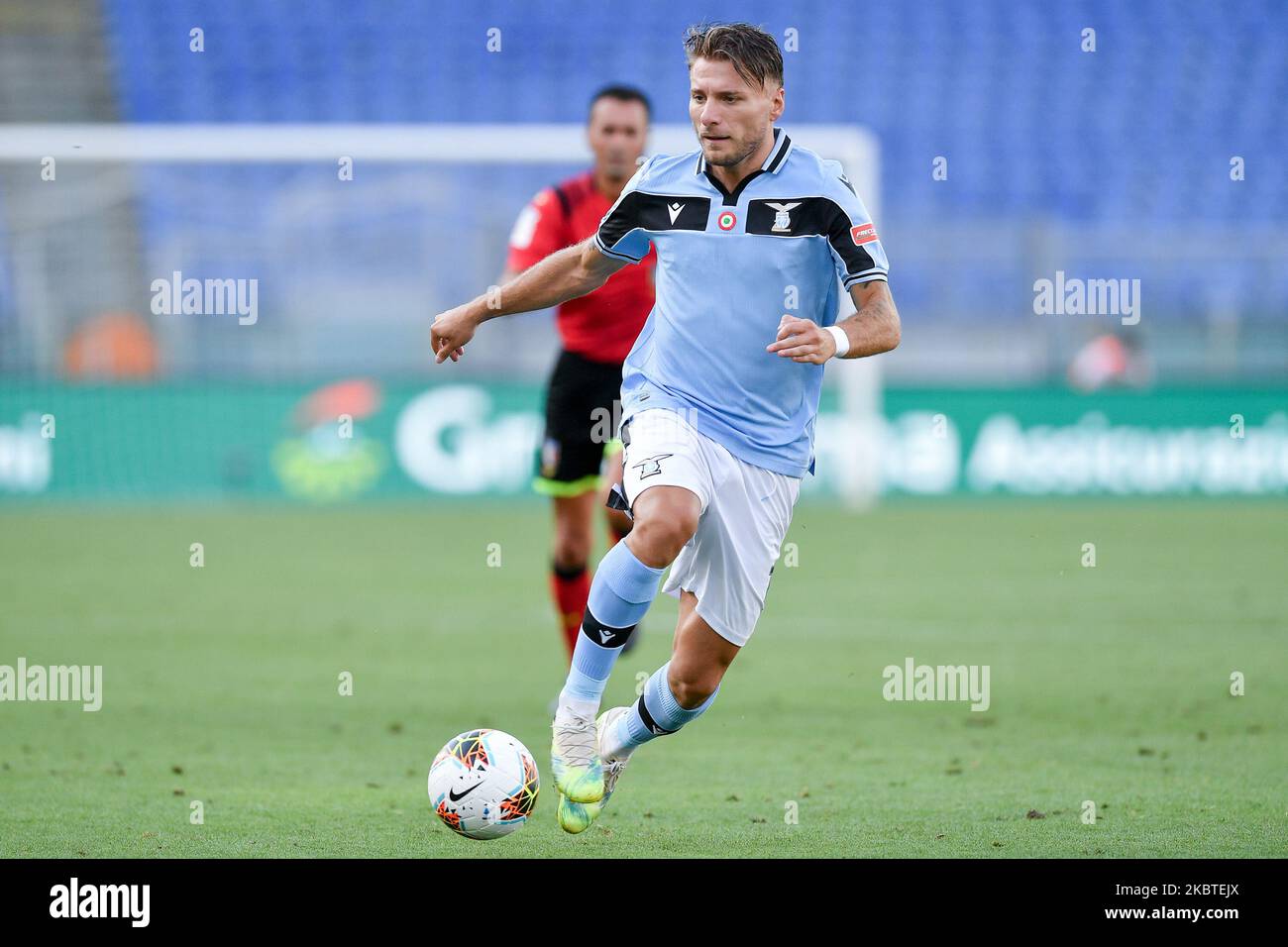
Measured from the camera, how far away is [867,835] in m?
4.95

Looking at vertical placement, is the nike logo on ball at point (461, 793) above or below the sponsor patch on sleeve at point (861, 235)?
below

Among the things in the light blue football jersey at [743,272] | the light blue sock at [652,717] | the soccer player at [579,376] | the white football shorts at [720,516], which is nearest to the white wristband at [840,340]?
the light blue football jersey at [743,272]

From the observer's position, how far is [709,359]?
5039mm

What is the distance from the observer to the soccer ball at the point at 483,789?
15.6 feet

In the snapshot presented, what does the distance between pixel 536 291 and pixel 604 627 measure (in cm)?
111

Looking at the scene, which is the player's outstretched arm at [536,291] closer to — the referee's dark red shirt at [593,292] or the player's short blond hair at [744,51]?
the player's short blond hair at [744,51]

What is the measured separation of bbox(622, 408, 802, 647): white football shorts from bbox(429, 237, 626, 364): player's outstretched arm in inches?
18.8

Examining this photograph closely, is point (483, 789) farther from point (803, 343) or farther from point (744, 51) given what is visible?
point (744, 51)

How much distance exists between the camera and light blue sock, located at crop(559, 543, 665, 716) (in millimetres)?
4844

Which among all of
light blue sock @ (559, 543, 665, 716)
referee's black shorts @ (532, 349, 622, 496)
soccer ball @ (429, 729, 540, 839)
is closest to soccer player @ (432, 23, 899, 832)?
light blue sock @ (559, 543, 665, 716)

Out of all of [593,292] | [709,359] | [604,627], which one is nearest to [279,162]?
[593,292]

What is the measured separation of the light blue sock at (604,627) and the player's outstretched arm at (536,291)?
0.87m
